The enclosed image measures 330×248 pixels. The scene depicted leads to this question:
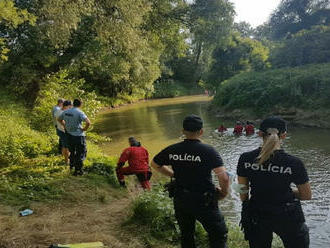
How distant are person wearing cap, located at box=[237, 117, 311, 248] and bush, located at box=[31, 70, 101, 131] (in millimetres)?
12120

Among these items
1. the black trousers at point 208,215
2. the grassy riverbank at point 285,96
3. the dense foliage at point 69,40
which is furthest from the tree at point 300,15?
the black trousers at point 208,215

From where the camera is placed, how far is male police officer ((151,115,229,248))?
409 cm

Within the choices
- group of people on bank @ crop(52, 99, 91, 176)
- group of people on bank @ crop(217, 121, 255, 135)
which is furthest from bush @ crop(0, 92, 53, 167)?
group of people on bank @ crop(217, 121, 255, 135)

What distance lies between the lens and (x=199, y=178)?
4.15m

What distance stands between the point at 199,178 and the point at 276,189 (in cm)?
88

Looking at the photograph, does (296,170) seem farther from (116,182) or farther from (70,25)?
(70,25)

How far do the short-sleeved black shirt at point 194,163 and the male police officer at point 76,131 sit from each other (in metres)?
5.06

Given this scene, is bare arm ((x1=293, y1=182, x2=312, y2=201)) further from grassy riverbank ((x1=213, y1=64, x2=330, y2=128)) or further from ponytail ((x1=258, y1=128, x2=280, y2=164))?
grassy riverbank ((x1=213, y1=64, x2=330, y2=128))

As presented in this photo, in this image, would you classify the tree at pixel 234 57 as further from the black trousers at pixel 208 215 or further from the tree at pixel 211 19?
the black trousers at pixel 208 215

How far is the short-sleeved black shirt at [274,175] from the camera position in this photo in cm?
364

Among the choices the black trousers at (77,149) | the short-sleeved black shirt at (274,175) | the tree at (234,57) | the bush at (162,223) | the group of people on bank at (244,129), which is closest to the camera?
the short-sleeved black shirt at (274,175)

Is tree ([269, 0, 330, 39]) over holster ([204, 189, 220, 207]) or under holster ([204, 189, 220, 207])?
over

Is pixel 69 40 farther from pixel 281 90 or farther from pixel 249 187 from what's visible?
pixel 249 187

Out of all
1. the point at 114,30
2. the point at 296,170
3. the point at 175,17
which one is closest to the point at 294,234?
the point at 296,170
